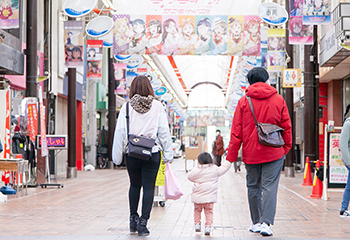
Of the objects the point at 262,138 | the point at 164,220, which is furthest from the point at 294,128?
the point at 262,138

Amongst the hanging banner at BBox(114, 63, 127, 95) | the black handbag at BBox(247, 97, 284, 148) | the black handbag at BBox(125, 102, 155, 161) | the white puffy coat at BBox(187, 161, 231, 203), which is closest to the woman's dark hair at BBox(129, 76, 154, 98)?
the black handbag at BBox(125, 102, 155, 161)

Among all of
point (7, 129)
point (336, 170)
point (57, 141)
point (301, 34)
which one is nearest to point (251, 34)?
point (301, 34)

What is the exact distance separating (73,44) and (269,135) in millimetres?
11685

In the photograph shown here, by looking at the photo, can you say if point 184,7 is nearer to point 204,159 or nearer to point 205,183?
point 204,159

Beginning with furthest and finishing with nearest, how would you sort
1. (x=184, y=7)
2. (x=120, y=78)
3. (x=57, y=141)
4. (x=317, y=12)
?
1. (x=120, y=78)
2. (x=184, y=7)
3. (x=57, y=141)
4. (x=317, y=12)

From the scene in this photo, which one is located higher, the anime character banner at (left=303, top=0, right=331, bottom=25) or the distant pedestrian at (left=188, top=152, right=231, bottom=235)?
the anime character banner at (left=303, top=0, right=331, bottom=25)

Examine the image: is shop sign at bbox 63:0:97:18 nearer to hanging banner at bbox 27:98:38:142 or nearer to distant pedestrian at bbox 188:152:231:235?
hanging banner at bbox 27:98:38:142

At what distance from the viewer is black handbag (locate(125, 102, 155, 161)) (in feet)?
17.9

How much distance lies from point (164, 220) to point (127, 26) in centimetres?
1235

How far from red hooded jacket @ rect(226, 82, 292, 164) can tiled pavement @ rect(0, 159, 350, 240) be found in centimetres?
86

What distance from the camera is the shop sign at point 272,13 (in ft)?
52.2

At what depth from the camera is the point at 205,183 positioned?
19.7 feet

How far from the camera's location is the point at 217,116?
72.0m

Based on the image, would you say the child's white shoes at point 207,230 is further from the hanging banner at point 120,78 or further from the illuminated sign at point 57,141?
the hanging banner at point 120,78
